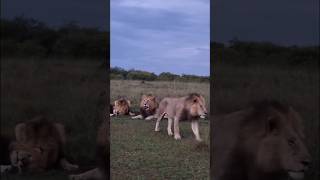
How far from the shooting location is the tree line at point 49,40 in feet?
11.2

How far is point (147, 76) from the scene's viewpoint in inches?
206

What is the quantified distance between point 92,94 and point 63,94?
0.18 m

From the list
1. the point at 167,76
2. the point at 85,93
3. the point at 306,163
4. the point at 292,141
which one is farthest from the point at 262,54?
the point at 167,76

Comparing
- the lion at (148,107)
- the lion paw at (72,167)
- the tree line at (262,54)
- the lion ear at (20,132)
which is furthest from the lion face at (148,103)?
the lion ear at (20,132)

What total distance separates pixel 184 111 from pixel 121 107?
778mm

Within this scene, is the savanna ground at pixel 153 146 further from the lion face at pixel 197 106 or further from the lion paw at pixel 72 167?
the lion paw at pixel 72 167

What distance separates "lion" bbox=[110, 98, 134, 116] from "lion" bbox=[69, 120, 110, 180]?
79.4 inches

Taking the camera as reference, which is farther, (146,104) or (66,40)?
(146,104)

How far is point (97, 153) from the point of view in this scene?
364cm

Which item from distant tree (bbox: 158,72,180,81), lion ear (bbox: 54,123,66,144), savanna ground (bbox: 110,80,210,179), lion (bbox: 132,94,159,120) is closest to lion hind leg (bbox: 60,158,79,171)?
lion ear (bbox: 54,123,66,144)

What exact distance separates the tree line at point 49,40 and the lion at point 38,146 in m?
0.41

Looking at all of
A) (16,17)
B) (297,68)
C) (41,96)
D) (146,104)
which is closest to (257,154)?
(297,68)

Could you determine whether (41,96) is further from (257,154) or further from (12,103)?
(257,154)

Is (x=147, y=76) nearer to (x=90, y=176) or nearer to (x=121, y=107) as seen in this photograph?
(x=121, y=107)
